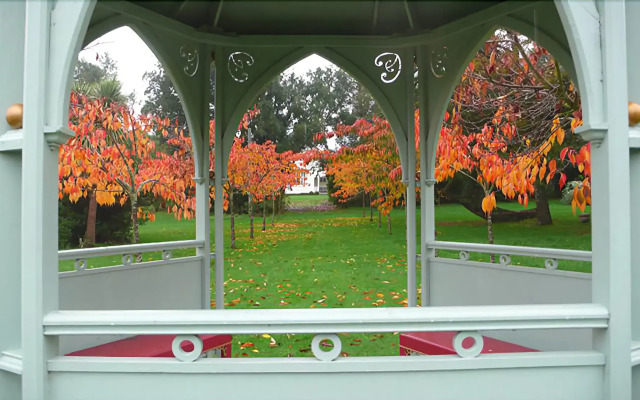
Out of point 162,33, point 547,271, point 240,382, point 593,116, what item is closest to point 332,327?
point 240,382

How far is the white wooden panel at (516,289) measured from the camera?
3518 mm

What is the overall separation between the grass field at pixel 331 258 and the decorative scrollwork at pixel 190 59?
3229 millimetres

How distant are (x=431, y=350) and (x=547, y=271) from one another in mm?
1136

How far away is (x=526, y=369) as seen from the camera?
210 cm

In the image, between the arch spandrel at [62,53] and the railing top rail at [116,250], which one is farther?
Result: the railing top rail at [116,250]

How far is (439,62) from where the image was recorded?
190 inches

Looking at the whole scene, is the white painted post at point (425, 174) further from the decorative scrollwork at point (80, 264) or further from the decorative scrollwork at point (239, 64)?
the decorative scrollwork at point (80, 264)

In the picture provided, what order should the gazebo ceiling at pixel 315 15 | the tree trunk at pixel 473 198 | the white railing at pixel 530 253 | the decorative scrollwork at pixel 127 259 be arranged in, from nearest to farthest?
1. the white railing at pixel 530 253
2. the decorative scrollwork at pixel 127 259
3. the gazebo ceiling at pixel 315 15
4. the tree trunk at pixel 473 198

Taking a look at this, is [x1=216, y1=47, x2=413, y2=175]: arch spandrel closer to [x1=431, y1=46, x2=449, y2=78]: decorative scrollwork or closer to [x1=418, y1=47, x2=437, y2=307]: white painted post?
[x1=418, y1=47, x2=437, y2=307]: white painted post

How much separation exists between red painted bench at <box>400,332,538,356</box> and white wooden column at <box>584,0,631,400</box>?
1509 millimetres

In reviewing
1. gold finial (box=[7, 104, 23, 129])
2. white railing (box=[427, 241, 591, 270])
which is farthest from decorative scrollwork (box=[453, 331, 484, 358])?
gold finial (box=[7, 104, 23, 129])

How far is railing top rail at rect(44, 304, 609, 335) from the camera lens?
81.0 inches

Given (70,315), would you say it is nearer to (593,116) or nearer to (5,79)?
(5,79)

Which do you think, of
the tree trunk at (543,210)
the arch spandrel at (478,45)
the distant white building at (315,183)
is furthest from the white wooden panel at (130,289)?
the distant white building at (315,183)
